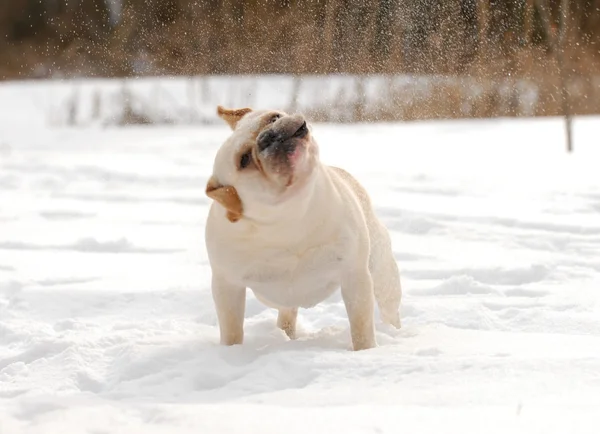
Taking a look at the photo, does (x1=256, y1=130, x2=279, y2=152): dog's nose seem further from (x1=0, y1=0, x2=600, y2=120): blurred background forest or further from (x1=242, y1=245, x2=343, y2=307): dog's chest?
(x1=0, y1=0, x2=600, y2=120): blurred background forest

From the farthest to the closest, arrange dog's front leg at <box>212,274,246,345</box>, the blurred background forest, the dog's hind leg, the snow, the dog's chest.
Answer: the blurred background forest < the dog's hind leg < dog's front leg at <box>212,274,246,345</box> < the dog's chest < the snow

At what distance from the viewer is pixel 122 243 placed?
16.2ft

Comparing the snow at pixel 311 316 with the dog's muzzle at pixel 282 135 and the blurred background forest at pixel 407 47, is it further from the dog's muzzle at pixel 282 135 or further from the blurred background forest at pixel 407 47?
the blurred background forest at pixel 407 47

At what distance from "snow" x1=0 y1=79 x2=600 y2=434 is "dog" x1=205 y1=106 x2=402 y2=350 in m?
0.16

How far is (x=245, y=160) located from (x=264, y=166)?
8 centimetres

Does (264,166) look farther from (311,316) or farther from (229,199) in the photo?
(311,316)

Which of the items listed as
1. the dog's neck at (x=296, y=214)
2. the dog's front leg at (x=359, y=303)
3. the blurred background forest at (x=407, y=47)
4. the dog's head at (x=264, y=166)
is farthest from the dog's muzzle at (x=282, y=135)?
the blurred background forest at (x=407, y=47)

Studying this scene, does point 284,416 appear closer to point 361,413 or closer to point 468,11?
point 361,413

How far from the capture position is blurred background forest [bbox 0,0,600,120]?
1017cm

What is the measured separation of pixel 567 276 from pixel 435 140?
5.84 metres

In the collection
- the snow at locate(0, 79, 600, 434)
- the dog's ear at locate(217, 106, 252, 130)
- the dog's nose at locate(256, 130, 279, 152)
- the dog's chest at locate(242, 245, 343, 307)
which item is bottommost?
the snow at locate(0, 79, 600, 434)

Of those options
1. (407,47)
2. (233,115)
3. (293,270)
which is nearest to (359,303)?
(293,270)

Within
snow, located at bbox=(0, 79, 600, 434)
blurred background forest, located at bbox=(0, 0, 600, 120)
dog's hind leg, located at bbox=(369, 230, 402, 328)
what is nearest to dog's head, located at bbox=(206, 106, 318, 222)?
snow, located at bbox=(0, 79, 600, 434)

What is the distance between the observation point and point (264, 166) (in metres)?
2.55
